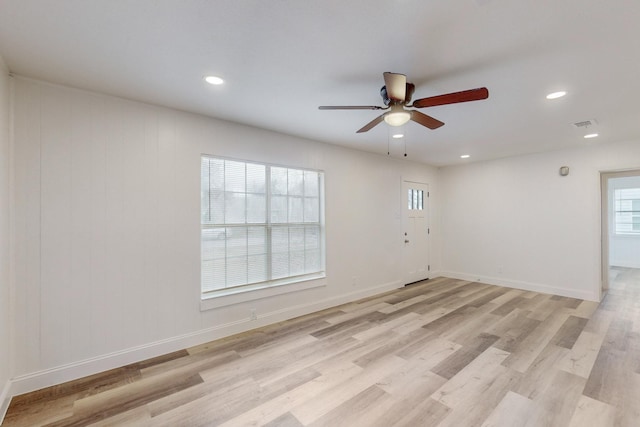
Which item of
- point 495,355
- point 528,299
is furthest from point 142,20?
point 528,299

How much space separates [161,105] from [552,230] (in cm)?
625

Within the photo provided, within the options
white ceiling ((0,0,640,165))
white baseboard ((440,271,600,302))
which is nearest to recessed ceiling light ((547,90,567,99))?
white ceiling ((0,0,640,165))

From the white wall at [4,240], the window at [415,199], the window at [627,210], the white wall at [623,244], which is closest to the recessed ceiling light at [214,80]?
the white wall at [4,240]

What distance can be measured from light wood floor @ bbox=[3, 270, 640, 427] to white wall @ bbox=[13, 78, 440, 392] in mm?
246

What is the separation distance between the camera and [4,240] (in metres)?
2.11

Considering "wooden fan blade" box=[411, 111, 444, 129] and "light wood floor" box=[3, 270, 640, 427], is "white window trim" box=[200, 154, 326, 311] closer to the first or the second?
"light wood floor" box=[3, 270, 640, 427]

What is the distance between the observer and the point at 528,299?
15.3 ft

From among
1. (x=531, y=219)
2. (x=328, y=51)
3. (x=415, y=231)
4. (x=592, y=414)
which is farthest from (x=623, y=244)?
(x=328, y=51)

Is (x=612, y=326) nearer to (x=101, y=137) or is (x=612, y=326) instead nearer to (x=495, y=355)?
(x=495, y=355)

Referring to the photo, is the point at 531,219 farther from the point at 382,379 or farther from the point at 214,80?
the point at 214,80

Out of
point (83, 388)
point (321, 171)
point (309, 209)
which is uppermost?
point (321, 171)

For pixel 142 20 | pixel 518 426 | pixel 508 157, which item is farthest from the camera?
pixel 508 157

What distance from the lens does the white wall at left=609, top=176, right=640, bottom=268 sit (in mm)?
7086

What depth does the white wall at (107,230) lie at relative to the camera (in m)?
2.33
